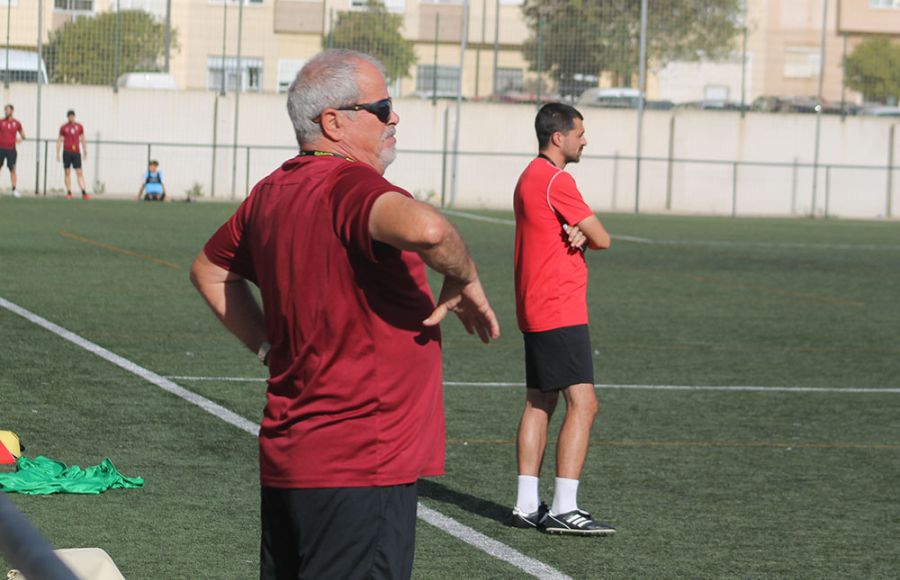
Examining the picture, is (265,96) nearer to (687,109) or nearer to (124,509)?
(687,109)

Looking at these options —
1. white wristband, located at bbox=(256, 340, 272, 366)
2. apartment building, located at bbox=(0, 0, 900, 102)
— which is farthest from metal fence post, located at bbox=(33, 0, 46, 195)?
white wristband, located at bbox=(256, 340, 272, 366)

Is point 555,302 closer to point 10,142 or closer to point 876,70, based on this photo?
point 10,142

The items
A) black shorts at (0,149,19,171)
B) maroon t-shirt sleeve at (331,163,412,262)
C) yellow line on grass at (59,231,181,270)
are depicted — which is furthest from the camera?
black shorts at (0,149,19,171)

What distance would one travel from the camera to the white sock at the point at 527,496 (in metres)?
7.12

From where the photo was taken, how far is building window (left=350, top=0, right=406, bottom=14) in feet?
152

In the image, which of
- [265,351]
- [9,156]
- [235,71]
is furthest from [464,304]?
[235,71]

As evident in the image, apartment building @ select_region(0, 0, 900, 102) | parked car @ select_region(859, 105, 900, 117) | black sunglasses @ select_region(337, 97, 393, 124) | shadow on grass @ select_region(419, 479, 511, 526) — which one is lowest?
shadow on grass @ select_region(419, 479, 511, 526)

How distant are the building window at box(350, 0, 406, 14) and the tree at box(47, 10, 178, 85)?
5763 mm

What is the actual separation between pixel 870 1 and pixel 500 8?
Result: 30.8 meters

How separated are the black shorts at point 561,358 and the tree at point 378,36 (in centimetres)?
3830

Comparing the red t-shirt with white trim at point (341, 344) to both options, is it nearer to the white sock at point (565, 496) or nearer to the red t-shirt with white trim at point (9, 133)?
the white sock at point (565, 496)

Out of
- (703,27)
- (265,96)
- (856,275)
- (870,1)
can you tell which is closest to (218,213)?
(265,96)

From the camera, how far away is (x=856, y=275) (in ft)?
74.0

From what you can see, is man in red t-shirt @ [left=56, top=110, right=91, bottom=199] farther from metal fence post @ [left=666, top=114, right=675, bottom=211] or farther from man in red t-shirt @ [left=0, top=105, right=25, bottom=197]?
metal fence post @ [left=666, top=114, right=675, bottom=211]
